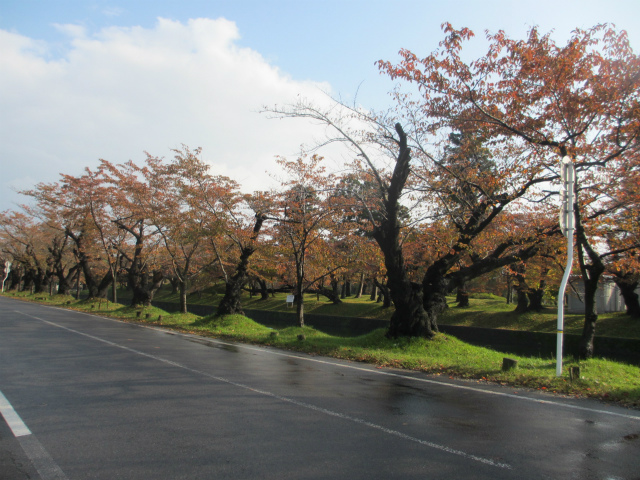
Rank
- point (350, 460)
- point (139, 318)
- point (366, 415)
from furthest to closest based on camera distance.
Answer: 1. point (139, 318)
2. point (366, 415)
3. point (350, 460)

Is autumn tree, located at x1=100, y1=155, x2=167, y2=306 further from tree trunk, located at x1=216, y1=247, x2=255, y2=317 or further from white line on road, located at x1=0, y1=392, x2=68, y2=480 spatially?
A: white line on road, located at x1=0, y1=392, x2=68, y2=480

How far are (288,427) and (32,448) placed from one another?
2563 millimetres

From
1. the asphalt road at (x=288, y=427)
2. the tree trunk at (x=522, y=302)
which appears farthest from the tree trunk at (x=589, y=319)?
the tree trunk at (x=522, y=302)

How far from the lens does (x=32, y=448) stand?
436 cm

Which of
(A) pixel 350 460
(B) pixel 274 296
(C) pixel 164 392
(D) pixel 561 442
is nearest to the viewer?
(A) pixel 350 460

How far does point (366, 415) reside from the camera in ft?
19.0

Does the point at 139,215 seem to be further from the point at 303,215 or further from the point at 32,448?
the point at 32,448

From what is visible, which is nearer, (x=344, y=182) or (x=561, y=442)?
(x=561, y=442)

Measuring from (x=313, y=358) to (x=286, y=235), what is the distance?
9529mm

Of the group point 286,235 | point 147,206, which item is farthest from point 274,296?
point 286,235

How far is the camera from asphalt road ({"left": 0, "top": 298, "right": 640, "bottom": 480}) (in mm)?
3955

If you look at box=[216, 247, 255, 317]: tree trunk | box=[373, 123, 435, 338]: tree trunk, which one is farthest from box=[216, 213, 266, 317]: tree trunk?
box=[373, 123, 435, 338]: tree trunk

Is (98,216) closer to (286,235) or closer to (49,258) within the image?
(286,235)

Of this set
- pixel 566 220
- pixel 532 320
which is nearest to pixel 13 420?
pixel 566 220
